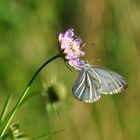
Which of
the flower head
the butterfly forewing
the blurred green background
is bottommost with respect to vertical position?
the butterfly forewing

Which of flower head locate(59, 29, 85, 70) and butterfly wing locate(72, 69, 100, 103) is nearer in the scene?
butterfly wing locate(72, 69, 100, 103)

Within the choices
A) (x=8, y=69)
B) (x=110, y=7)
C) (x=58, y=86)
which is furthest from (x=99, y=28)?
(x=58, y=86)

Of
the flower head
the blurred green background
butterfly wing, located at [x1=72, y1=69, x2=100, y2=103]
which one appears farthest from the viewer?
the blurred green background

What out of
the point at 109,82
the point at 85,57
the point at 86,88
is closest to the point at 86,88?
the point at 86,88

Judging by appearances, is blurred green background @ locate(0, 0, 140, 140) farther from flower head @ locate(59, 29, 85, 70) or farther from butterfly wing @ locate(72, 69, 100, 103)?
butterfly wing @ locate(72, 69, 100, 103)

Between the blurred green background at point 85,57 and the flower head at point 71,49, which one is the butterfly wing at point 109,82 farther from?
the blurred green background at point 85,57

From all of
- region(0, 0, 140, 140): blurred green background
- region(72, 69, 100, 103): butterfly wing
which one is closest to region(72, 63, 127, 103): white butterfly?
region(72, 69, 100, 103): butterfly wing
